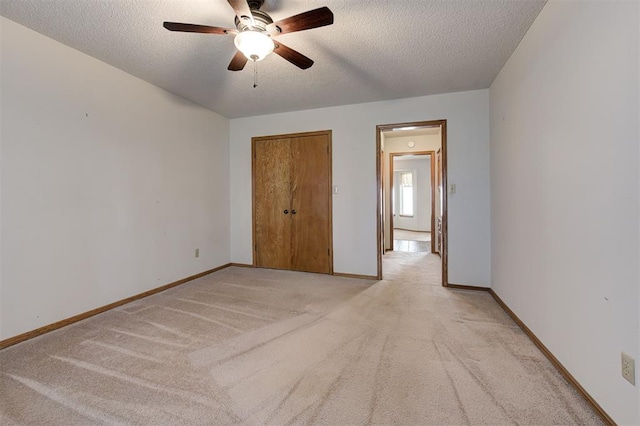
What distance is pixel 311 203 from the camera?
397cm

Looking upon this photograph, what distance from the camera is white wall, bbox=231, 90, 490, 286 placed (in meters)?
3.24

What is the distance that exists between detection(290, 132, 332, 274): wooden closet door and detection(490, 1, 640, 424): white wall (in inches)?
88.1

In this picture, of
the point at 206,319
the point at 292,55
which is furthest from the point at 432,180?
the point at 206,319

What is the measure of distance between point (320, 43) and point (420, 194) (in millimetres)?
7872

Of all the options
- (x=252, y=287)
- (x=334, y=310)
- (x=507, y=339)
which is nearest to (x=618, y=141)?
(x=507, y=339)

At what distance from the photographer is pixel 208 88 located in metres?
3.13

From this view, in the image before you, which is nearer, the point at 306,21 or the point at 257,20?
the point at 306,21

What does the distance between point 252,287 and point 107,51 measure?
2.73 metres

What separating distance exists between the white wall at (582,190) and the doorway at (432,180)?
1055mm

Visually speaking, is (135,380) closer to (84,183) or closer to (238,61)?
(84,183)

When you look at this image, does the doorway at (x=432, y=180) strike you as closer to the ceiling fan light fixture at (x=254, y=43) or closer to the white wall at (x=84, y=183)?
the ceiling fan light fixture at (x=254, y=43)

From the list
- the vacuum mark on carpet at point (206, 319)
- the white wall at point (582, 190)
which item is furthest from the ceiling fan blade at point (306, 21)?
the vacuum mark on carpet at point (206, 319)

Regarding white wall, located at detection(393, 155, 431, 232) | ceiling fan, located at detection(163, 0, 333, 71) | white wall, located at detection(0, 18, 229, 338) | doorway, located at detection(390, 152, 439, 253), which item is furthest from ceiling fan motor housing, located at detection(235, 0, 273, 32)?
white wall, located at detection(393, 155, 431, 232)

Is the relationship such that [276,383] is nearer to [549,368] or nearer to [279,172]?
[549,368]
